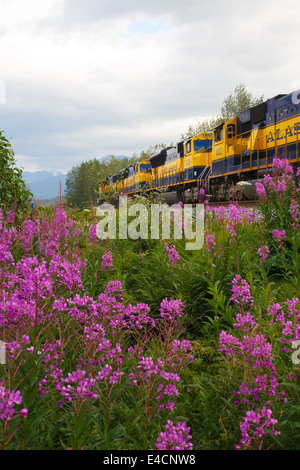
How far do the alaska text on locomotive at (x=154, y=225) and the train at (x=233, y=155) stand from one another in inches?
63.2

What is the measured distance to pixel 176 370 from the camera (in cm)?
289

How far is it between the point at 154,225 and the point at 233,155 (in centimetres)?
1499

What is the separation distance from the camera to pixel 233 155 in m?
21.5

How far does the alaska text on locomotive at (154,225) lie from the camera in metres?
7.02

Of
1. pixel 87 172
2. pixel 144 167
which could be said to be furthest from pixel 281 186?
pixel 87 172

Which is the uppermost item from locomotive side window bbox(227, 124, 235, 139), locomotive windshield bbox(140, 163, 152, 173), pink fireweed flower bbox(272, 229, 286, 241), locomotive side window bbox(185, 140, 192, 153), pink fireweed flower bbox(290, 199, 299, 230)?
locomotive windshield bbox(140, 163, 152, 173)

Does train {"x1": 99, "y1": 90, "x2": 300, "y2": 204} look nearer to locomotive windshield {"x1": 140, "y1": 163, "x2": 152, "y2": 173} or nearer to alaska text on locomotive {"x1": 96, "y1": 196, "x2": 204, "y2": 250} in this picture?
alaska text on locomotive {"x1": 96, "y1": 196, "x2": 204, "y2": 250}

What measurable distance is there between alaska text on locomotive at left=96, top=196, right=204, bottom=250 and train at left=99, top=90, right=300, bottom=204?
1605 millimetres

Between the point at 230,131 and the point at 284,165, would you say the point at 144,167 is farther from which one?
the point at 284,165

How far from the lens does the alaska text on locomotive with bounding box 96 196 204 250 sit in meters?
7.02

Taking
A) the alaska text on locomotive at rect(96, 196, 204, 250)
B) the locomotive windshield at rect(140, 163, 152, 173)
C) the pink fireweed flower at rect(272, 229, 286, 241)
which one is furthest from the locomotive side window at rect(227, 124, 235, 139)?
the locomotive windshield at rect(140, 163, 152, 173)

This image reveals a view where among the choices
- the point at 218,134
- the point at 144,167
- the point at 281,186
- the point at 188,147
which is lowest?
the point at 281,186
